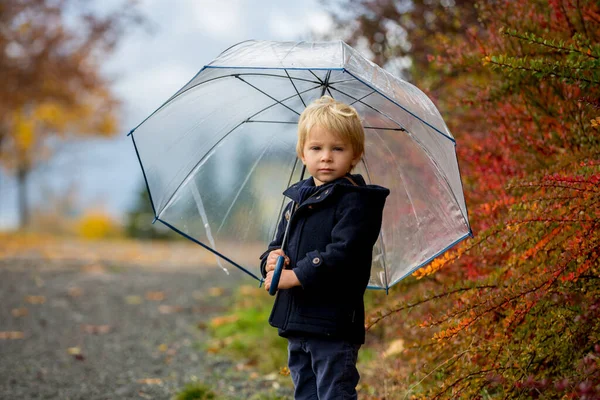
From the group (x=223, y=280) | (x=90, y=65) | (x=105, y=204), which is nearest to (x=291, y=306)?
(x=223, y=280)

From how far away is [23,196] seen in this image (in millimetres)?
23625

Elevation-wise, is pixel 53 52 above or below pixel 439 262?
above

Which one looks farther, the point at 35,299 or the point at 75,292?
the point at 75,292

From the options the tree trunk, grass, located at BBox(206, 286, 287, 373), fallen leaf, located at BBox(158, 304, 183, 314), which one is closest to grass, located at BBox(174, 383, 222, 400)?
grass, located at BBox(206, 286, 287, 373)

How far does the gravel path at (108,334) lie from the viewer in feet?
14.5

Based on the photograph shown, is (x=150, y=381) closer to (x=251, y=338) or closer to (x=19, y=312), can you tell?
(x=251, y=338)

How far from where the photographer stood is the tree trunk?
23.0 meters

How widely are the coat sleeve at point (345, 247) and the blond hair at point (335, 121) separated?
0.25 metres

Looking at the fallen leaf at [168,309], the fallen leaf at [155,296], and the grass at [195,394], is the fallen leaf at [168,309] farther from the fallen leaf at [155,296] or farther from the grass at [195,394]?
the grass at [195,394]

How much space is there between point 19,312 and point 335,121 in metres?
5.43

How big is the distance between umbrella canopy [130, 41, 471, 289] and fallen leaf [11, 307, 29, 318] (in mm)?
4199

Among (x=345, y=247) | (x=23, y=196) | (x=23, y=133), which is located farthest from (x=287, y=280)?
(x=23, y=196)

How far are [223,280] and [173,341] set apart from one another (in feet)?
13.2

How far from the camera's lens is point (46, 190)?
26.2 metres
